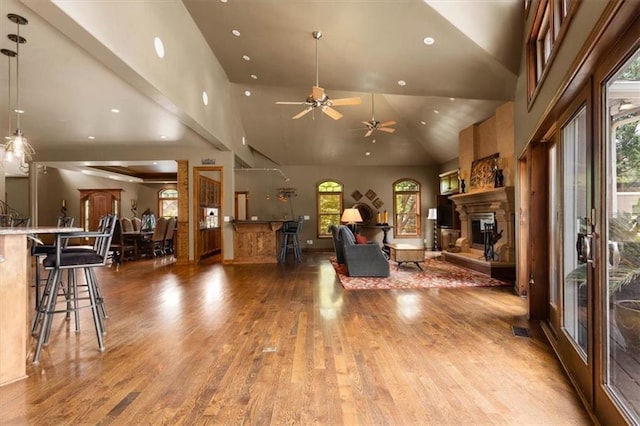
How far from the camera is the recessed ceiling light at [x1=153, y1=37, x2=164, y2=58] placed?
13.4 ft

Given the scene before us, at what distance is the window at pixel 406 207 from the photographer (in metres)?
11.3

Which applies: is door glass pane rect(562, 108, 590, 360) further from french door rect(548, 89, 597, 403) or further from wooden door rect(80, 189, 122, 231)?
wooden door rect(80, 189, 122, 231)

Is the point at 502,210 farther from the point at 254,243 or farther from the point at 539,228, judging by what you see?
the point at 254,243

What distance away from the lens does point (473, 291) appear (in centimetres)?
478

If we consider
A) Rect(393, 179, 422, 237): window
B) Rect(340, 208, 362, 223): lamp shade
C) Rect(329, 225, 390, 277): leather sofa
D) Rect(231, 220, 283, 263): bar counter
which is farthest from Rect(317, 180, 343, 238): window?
Rect(329, 225, 390, 277): leather sofa

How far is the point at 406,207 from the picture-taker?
Result: 1134 cm

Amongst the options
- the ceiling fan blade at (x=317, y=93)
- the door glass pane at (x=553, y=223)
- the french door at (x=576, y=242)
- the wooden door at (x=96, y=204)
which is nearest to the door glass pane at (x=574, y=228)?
the french door at (x=576, y=242)

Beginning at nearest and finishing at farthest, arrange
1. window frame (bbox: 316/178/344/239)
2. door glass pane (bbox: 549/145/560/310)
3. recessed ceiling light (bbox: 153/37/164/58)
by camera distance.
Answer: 1. door glass pane (bbox: 549/145/560/310)
2. recessed ceiling light (bbox: 153/37/164/58)
3. window frame (bbox: 316/178/344/239)

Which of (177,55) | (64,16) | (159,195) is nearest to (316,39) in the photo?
(177,55)

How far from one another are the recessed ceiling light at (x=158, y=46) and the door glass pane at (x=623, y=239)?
449cm

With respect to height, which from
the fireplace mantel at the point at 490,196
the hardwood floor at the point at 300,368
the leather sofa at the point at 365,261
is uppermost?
the fireplace mantel at the point at 490,196

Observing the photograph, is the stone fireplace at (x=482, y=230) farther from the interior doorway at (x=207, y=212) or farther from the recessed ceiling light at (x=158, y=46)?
the recessed ceiling light at (x=158, y=46)

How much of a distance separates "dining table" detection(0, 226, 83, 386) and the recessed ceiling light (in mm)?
2817

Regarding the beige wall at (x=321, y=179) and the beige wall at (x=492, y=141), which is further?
the beige wall at (x=321, y=179)
